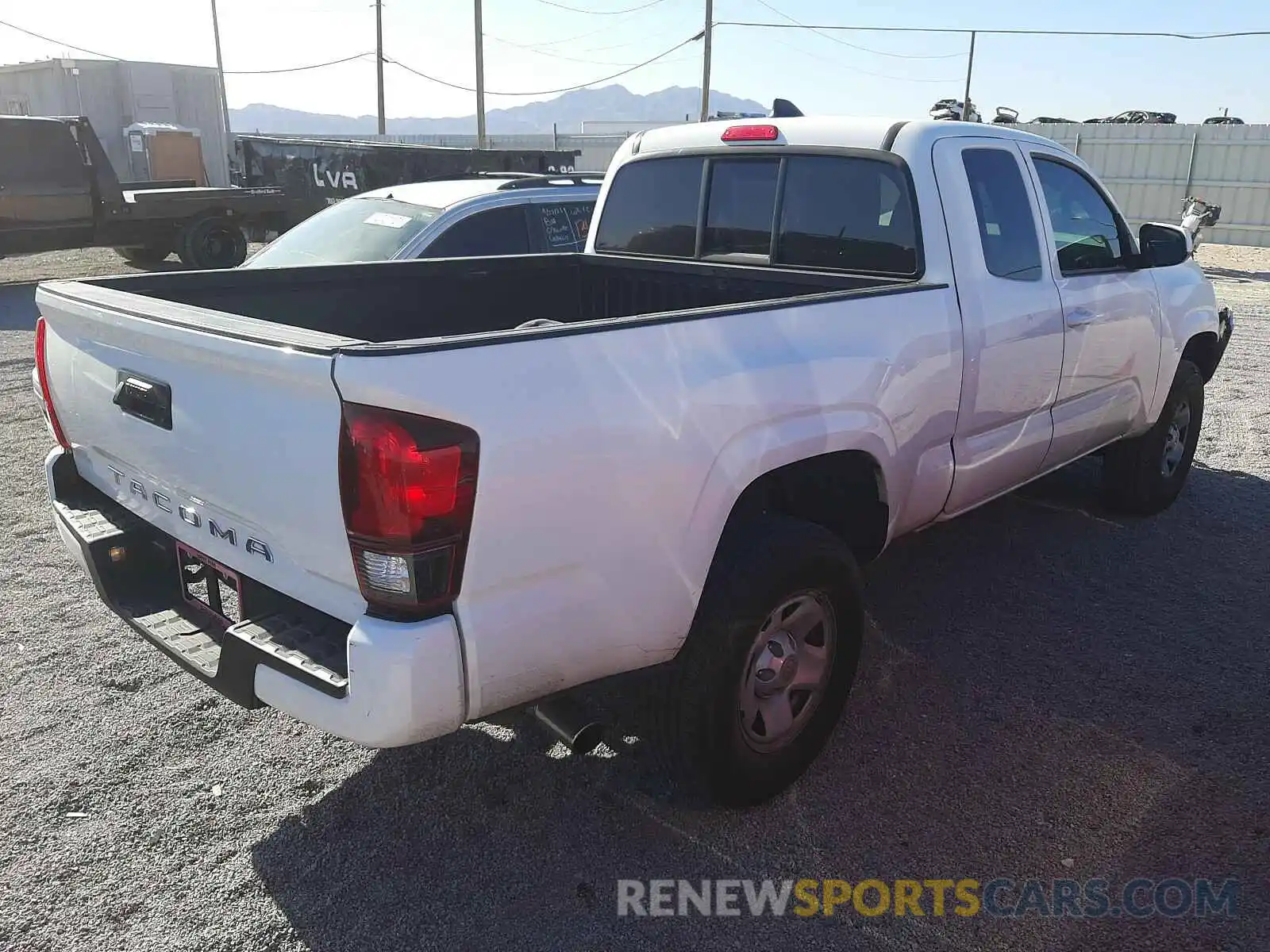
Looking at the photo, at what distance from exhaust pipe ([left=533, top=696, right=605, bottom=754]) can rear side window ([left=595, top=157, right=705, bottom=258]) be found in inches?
97.3

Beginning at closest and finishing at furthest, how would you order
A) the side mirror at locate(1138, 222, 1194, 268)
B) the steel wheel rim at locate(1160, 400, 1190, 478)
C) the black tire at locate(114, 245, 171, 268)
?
1. the side mirror at locate(1138, 222, 1194, 268)
2. the steel wheel rim at locate(1160, 400, 1190, 478)
3. the black tire at locate(114, 245, 171, 268)

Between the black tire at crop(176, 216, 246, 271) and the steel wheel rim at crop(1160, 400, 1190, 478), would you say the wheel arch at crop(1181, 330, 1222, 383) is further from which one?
the black tire at crop(176, 216, 246, 271)

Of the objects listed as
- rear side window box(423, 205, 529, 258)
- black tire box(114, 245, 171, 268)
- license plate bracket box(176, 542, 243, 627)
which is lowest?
black tire box(114, 245, 171, 268)

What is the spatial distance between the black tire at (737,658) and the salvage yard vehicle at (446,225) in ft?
13.6

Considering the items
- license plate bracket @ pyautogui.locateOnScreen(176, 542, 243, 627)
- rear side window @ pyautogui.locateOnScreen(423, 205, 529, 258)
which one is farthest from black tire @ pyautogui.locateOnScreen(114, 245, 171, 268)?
license plate bracket @ pyautogui.locateOnScreen(176, 542, 243, 627)

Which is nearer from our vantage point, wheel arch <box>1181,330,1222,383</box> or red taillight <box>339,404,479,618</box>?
red taillight <box>339,404,479,618</box>

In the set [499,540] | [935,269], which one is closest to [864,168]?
[935,269]

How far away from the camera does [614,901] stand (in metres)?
2.61

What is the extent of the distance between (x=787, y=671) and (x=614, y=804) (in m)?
0.65

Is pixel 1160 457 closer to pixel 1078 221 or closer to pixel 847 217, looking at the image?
pixel 1078 221

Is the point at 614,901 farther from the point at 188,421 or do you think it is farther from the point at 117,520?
the point at 117,520

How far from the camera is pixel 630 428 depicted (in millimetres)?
2324

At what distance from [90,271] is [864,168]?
14996mm

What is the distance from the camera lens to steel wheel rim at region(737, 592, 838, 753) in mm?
2867
